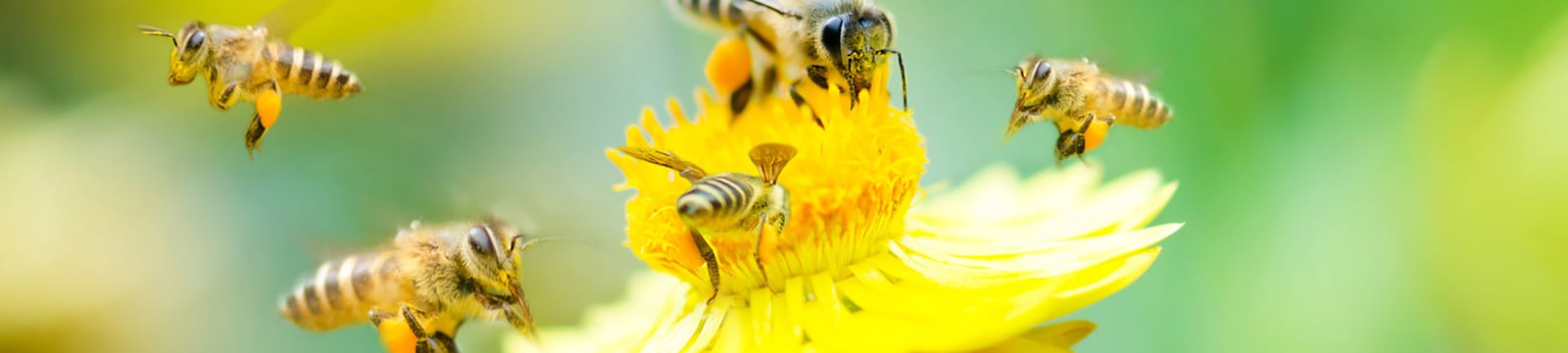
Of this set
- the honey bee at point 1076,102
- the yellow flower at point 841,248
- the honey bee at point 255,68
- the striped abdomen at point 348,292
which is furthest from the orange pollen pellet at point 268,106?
the honey bee at point 1076,102

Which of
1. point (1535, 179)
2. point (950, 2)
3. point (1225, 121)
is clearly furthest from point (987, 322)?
point (950, 2)

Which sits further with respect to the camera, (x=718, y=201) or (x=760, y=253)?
(x=760, y=253)

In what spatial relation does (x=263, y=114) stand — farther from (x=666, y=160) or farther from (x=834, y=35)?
(x=834, y=35)

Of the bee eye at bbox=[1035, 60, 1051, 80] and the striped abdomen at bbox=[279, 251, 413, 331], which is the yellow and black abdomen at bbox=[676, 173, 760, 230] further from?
the striped abdomen at bbox=[279, 251, 413, 331]

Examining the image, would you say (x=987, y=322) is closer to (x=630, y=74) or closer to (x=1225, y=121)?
(x=1225, y=121)

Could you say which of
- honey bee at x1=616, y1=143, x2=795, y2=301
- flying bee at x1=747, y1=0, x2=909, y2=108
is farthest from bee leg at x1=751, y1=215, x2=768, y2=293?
flying bee at x1=747, y1=0, x2=909, y2=108

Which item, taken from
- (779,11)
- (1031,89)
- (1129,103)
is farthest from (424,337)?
(1129,103)

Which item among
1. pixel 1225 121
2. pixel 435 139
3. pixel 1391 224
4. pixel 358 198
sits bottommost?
pixel 1391 224
